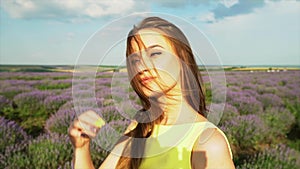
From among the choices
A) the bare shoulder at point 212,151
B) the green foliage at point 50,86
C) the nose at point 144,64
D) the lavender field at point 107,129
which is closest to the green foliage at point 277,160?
the lavender field at point 107,129

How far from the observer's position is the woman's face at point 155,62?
1057 millimetres

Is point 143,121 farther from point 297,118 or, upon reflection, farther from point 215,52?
point 297,118

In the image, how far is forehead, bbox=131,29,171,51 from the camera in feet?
3.52

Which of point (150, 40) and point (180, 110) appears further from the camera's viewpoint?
point (180, 110)

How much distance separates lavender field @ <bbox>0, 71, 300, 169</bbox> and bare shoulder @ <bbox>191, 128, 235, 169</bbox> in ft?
0.78

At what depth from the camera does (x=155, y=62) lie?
105 centimetres

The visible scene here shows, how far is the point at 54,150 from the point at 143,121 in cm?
203

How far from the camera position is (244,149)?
4184 mm

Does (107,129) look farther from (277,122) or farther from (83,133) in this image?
(277,122)

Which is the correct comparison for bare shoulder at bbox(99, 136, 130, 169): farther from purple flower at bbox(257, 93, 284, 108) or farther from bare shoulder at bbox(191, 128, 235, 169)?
purple flower at bbox(257, 93, 284, 108)

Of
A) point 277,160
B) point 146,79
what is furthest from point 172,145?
point 277,160

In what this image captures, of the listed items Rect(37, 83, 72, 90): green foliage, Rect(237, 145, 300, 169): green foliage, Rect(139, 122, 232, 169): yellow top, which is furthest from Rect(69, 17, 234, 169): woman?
Rect(37, 83, 72, 90): green foliage

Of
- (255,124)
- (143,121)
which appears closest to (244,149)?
(255,124)

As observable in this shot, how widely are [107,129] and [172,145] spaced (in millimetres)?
254
